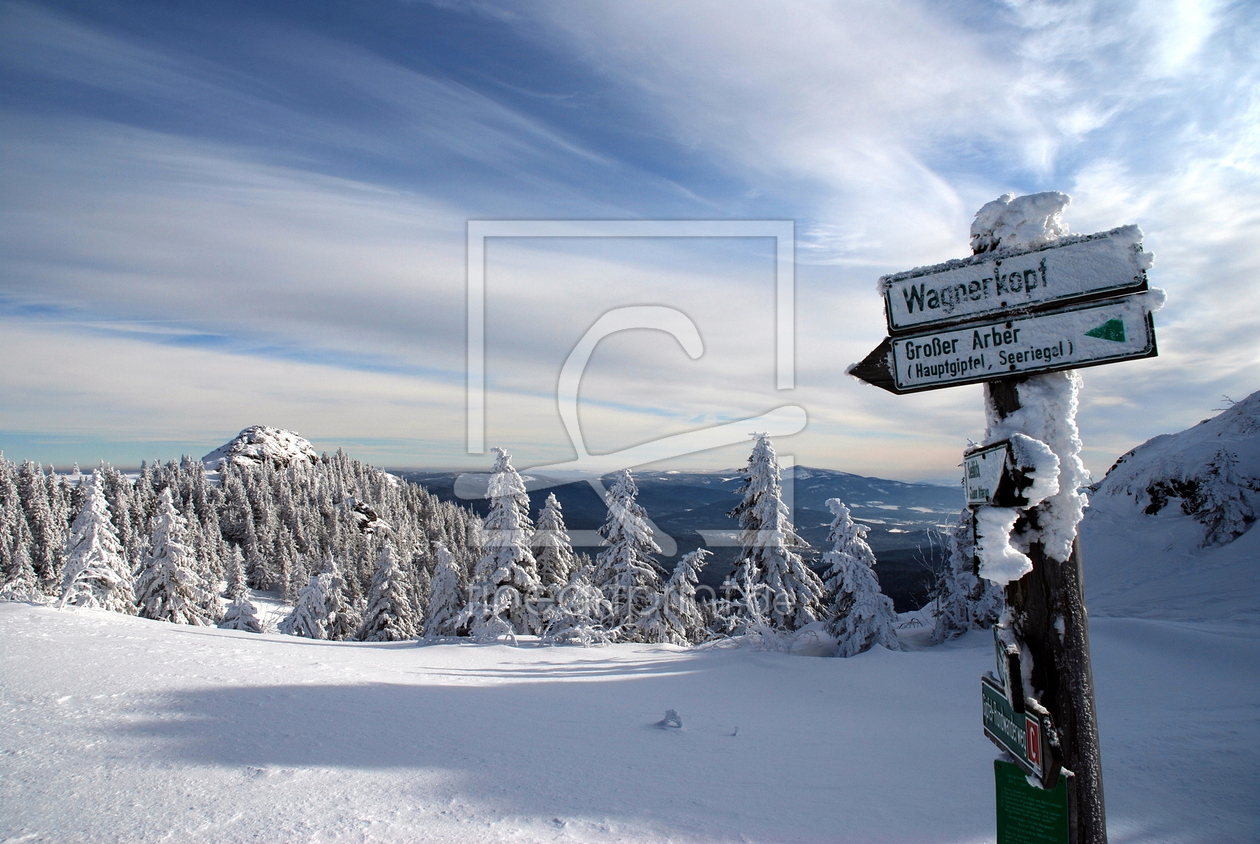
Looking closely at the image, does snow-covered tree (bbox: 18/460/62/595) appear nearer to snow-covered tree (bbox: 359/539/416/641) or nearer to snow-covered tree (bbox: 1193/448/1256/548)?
snow-covered tree (bbox: 359/539/416/641)

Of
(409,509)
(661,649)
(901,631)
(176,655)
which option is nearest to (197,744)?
(176,655)

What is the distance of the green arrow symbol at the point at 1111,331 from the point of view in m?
3.08

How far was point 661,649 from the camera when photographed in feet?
56.2

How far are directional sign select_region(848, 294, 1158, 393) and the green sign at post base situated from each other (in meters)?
2.07

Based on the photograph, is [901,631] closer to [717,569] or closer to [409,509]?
[717,569]

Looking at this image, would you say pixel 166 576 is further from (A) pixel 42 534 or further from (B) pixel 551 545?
(A) pixel 42 534

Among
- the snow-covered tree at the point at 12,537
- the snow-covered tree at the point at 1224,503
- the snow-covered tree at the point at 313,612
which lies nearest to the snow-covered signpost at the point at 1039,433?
the snow-covered tree at the point at 1224,503

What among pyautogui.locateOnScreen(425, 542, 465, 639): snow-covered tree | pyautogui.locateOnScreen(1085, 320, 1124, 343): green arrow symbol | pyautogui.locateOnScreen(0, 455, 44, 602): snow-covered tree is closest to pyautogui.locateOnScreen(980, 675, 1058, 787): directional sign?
pyautogui.locateOnScreen(1085, 320, 1124, 343): green arrow symbol

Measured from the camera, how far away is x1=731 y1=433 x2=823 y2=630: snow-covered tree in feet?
77.2

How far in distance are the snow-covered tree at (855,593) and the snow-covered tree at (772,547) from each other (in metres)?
2.33

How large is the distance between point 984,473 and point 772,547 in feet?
70.4

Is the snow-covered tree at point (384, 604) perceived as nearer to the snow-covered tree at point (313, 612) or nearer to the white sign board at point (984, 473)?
the snow-covered tree at point (313, 612)

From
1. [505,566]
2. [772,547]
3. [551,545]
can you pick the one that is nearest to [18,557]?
[551,545]

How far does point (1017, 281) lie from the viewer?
329cm
